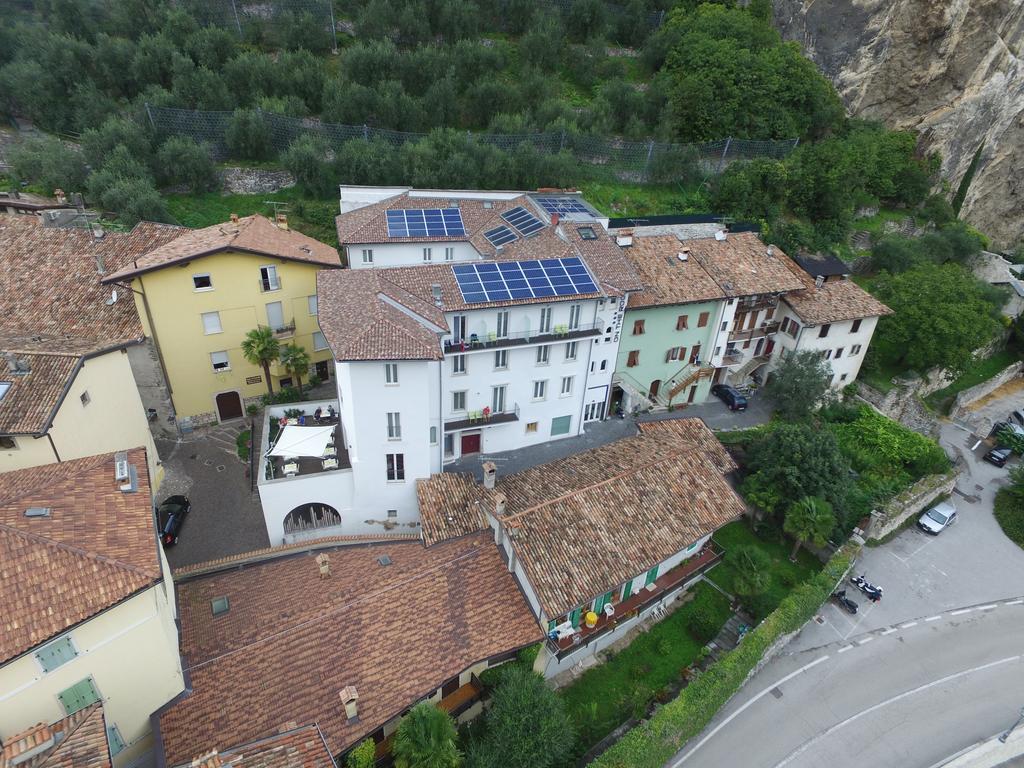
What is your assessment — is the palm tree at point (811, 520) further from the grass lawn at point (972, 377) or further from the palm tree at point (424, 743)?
the grass lawn at point (972, 377)

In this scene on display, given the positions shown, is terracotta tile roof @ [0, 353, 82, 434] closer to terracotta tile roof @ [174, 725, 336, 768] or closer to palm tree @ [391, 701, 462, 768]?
terracotta tile roof @ [174, 725, 336, 768]

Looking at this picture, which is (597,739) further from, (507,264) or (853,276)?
(853,276)

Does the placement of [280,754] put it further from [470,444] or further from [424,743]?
[470,444]

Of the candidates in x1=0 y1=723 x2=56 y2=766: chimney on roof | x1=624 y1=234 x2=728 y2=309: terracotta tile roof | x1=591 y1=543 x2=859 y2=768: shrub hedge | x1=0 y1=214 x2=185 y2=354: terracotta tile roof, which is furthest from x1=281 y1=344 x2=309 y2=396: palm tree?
x1=591 y1=543 x2=859 y2=768: shrub hedge

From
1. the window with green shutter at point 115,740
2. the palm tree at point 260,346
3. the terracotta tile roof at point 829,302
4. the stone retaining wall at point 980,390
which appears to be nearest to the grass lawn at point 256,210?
the palm tree at point 260,346

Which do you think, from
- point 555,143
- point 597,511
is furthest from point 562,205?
point 597,511

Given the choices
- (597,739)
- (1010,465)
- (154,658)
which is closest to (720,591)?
(597,739)
